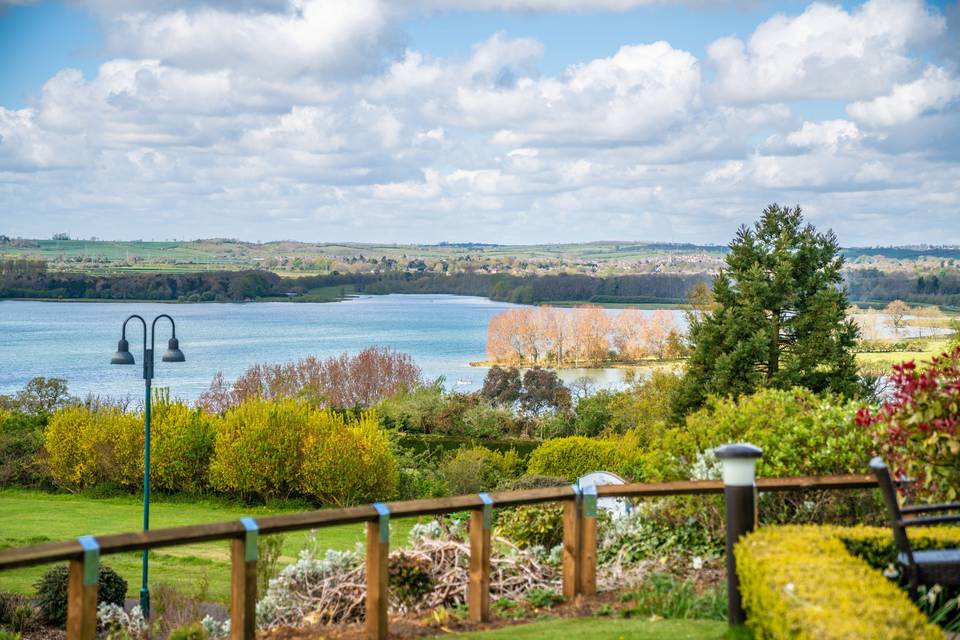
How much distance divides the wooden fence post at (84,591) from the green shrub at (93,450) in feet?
88.4

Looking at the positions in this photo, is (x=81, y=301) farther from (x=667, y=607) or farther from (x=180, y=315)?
(x=667, y=607)

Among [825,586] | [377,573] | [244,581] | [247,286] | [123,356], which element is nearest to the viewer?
[825,586]

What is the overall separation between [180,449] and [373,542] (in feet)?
83.5

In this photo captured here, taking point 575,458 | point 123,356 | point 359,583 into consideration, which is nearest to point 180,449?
point 575,458


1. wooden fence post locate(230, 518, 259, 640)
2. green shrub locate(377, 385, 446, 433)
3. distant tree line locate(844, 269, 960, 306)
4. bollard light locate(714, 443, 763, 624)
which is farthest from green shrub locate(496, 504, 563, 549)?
distant tree line locate(844, 269, 960, 306)

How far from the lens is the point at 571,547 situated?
20.5ft

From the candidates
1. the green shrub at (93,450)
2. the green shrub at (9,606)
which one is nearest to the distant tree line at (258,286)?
the green shrub at (93,450)

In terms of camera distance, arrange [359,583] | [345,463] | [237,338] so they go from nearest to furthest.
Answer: [359,583]
[345,463]
[237,338]

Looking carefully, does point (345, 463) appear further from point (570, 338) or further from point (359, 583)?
point (570, 338)

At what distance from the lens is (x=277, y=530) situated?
5.18 meters

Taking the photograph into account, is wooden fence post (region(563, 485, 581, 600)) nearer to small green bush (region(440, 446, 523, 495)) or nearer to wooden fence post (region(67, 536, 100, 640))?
wooden fence post (region(67, 536, 100, 640))

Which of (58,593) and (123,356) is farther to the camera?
(123,356)

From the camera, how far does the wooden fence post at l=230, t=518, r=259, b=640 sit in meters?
5.03

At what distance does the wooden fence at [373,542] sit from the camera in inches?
182
